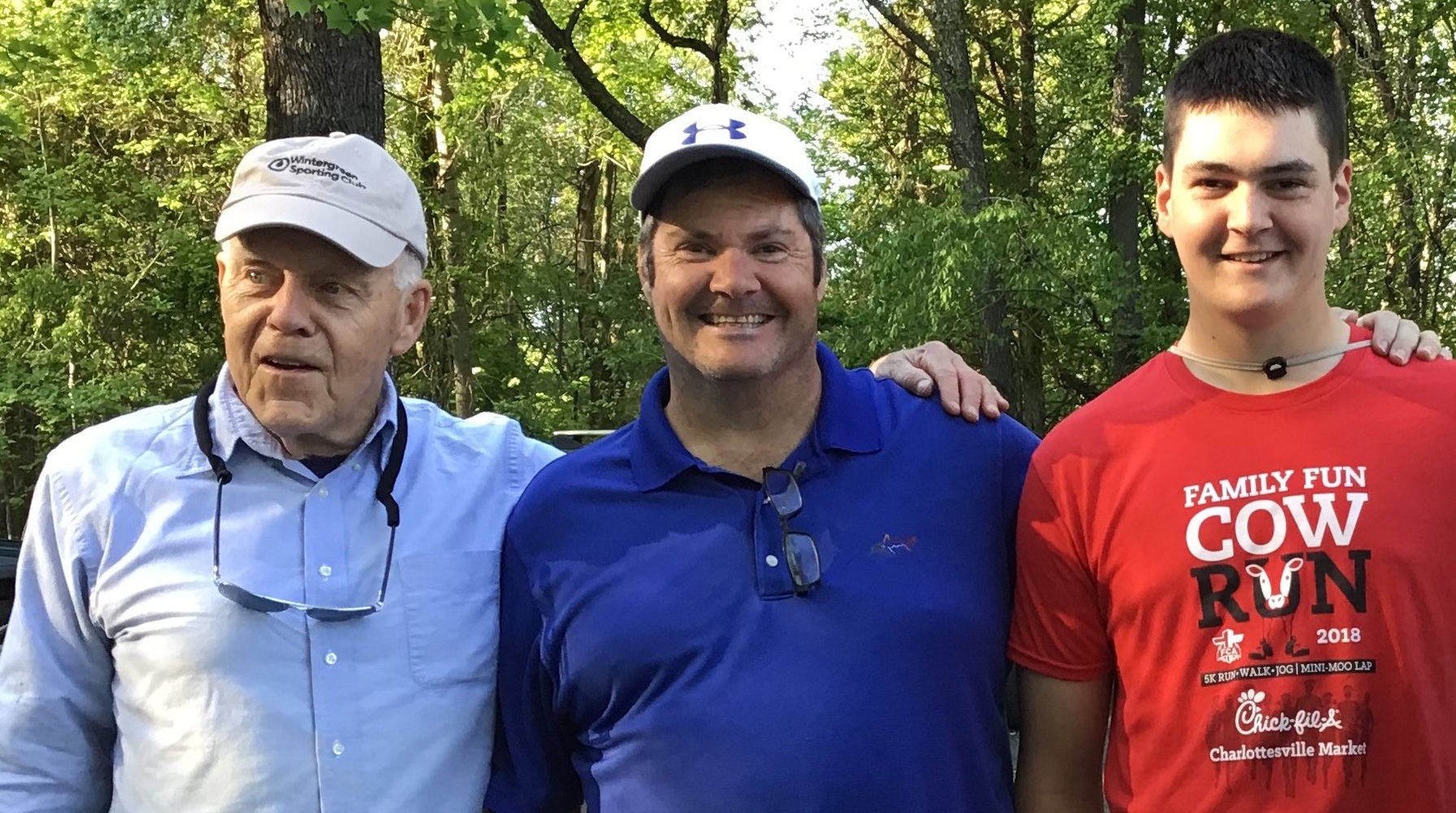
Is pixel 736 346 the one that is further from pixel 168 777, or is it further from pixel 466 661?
pixel 168 777

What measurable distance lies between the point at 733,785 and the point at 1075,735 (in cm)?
71

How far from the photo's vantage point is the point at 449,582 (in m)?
2.42

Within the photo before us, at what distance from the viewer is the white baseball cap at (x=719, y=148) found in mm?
2404

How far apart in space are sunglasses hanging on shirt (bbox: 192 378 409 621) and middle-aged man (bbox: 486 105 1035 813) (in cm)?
26

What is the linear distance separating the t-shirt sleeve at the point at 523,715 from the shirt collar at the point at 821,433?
0.33 meters

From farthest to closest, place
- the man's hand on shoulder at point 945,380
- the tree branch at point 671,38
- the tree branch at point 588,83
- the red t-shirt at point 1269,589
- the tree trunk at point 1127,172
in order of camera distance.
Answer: the tree branch at point 671,38
the tree branch at point 588,83
the tree trunk at point 1127,172
the man's hand on shoulder at point 945,380
the red t-shirt at point 1269,589

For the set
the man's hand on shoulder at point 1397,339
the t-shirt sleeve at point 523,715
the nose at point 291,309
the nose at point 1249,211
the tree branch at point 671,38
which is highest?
the tree branch at point 671,38

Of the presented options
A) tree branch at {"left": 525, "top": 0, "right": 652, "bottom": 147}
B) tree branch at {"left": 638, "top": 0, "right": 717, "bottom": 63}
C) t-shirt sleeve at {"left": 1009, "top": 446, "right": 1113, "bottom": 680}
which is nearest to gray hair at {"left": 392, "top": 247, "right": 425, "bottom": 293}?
t-shirt sleeve at {"left": 1009, "top": 446, "right": 1113, "bottom": 680}

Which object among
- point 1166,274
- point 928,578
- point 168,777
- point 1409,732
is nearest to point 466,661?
point 168,777

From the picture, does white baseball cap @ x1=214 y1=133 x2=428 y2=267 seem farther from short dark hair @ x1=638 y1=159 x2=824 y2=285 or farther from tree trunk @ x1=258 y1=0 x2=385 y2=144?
tree trunk @ x1=258 y1=0 x2=385 y2=144

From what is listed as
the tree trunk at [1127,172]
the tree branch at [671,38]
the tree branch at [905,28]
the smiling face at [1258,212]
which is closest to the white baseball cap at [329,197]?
the smiling face at [1258,212]

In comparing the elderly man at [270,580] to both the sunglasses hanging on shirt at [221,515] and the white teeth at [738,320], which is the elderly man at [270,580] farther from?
the white teeth at [738,320]

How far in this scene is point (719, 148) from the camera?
94.4 inches

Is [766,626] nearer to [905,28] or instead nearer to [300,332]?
[300,332]
